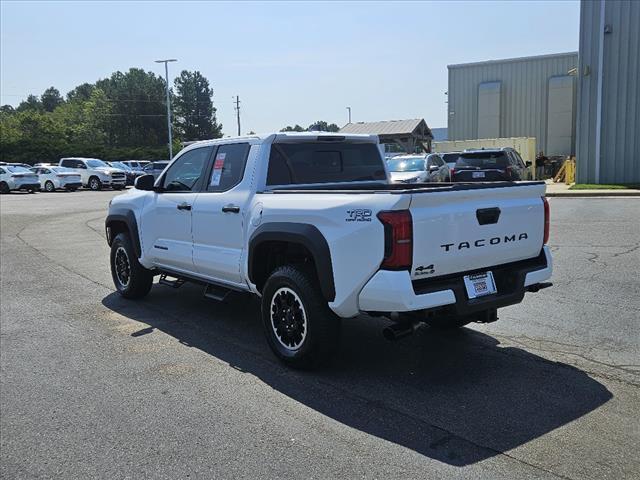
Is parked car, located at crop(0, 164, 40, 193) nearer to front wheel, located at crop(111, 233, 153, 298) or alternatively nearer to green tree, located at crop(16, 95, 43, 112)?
front wheel, located at crop(111, 233, 153, 298)

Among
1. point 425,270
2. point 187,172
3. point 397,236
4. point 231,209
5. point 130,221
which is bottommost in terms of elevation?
point 425,270

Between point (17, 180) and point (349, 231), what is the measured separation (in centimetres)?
3413

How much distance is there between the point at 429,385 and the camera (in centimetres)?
454

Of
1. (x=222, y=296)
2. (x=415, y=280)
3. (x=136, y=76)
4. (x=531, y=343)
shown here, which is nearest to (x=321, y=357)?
(x=415, y=280)

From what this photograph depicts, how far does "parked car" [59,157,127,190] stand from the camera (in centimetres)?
3625

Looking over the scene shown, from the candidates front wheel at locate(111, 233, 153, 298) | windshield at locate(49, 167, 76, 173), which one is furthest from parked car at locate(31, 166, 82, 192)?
front wheel at locate(111, 233, 153, 298)

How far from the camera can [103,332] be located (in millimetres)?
6273

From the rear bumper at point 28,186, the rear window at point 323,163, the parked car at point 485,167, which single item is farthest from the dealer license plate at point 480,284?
the rear bumper at point 28,186

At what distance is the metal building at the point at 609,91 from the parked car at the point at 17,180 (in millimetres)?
28743

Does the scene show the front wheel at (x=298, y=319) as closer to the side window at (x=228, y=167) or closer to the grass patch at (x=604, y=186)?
the side window at (x=228, y=167)

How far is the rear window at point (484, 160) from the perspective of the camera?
19.2m

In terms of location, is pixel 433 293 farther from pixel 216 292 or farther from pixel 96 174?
pixel 96 174

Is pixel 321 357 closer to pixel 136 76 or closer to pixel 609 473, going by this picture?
pixel 609 473

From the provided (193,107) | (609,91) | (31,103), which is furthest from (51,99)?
(609,91)
